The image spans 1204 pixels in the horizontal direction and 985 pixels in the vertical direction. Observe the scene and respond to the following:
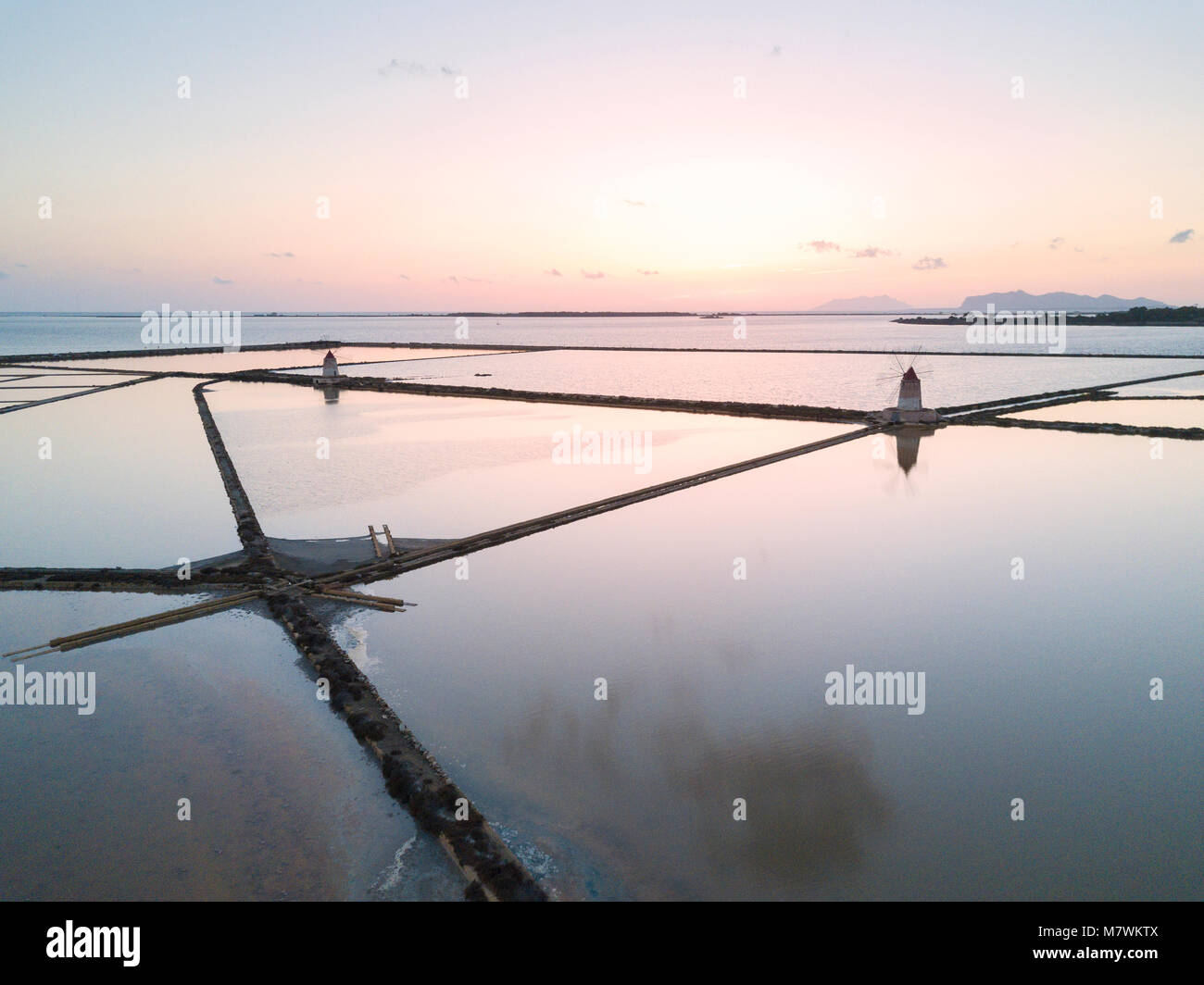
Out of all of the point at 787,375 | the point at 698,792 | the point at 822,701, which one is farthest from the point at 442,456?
the point at 787,375

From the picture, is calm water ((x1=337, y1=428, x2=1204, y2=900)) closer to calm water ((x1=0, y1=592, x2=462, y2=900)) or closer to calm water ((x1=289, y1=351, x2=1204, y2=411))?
calm water ((x1=0, y1=592, x2=462, y2=900))

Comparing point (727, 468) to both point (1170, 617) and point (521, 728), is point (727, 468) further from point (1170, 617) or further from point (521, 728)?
point (521, 728)

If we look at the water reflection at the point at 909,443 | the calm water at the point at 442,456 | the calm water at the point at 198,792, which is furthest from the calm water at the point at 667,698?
the water reflection at the point at 909,443

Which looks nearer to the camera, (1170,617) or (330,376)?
(1170,617)

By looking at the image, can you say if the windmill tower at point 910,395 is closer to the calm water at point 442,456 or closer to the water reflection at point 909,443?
the water reflection at point 909,443

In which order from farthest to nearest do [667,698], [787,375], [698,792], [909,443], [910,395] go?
1. [787,375]
2. [910,395]
3. [909,443]
4. [667,698]
5. [698,792]

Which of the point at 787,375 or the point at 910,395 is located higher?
the point at 787,375

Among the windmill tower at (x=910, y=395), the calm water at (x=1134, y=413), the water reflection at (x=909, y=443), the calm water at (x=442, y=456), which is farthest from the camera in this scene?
the windmill tower at (x=910, y=395)

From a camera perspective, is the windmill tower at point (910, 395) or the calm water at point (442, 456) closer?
the calm water at point (442, 456)

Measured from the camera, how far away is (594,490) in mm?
9875

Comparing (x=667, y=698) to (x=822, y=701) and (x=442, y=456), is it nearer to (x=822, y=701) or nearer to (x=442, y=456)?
(x=822, y=701)

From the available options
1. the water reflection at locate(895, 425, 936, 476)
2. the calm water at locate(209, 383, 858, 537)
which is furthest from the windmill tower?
the calm water at locate(209, 383, 858, 537)
